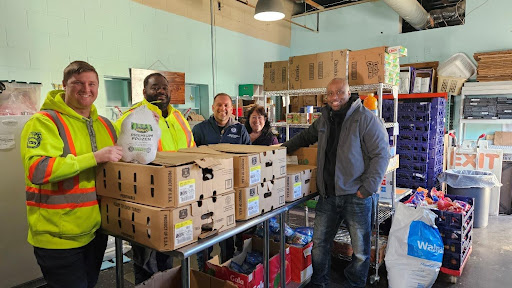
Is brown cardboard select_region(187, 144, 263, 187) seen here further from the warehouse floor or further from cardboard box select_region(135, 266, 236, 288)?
the warehouse floor

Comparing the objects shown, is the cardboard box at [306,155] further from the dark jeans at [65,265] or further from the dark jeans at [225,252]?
the dark jeans at [65,265]

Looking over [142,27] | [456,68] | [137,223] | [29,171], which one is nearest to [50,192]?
[29,171]

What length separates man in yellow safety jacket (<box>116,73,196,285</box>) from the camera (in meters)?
2.24

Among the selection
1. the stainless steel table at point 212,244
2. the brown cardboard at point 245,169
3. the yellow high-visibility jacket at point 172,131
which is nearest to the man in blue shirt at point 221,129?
the yellow high-visibility jacket at point 172,131

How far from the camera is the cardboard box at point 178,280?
194cm

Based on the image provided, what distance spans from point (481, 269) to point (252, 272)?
2381 millimetres

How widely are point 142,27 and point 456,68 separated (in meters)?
5.34

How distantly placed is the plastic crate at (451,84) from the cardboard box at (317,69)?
3.76 m

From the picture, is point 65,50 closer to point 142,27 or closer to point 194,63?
point 142,27

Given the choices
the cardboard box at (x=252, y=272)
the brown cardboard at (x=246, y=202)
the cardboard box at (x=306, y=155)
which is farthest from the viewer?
the cardboard box at (x=306, y=155)

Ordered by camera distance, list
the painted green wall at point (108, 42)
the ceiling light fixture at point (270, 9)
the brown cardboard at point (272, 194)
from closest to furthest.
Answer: the brown cardboard at point (272, 194)
the painted green wall at point (108, 42)
the ceiling light fixture at point (270, 9)

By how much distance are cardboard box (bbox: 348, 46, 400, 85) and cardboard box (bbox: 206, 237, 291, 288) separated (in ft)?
5.37

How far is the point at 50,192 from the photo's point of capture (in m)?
1.52

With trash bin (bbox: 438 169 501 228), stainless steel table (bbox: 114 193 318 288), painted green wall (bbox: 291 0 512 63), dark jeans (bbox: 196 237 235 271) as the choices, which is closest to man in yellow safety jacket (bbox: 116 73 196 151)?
stainless steel table (bbox: 114 193 318 288)
